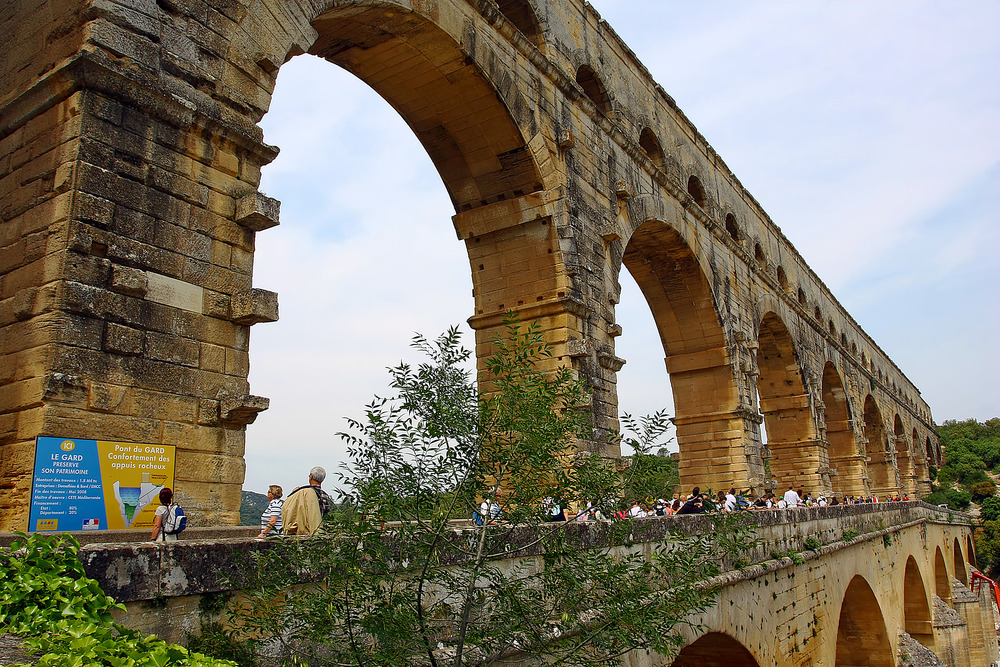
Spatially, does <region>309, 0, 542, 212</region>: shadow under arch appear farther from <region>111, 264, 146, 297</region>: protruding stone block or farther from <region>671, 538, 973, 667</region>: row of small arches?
<region>671, 538, 973, 667</region>: row of small arches

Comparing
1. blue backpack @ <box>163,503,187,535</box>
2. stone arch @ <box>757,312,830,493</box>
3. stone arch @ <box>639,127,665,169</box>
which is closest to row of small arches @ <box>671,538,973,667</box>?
stone arch @ <box>757,312,830,493</box>

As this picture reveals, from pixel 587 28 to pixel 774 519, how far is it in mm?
8175

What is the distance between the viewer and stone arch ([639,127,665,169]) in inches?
562

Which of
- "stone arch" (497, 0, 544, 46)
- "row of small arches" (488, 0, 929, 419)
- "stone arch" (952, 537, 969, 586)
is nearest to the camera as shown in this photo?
"stone arch" (497, 0, 544, 46)

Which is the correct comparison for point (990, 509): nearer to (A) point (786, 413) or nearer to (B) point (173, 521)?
(A) point (786, 413)

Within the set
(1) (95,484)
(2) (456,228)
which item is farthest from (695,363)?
(1) (95,484)

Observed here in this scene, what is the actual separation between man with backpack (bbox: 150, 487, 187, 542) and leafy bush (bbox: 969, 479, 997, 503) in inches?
2265

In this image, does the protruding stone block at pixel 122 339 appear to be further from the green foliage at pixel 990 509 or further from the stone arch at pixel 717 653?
the green foliage at pixel 990 509

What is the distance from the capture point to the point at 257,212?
208 inches

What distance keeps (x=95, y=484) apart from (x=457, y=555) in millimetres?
2260

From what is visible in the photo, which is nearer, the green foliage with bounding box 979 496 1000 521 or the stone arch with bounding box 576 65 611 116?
the stone arch with bounding box 576 65 611 116

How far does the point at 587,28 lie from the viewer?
12.2 meters

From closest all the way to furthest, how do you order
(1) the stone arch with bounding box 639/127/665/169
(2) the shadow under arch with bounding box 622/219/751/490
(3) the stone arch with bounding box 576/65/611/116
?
(3) the stone arch with bounding box 576/65/611/116 < (1) the stone arch with bounding box 639/127/665/169 < (2) the shadow under arch with bounding box 622/219/751/490

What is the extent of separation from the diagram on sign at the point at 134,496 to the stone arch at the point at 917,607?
2197cm
